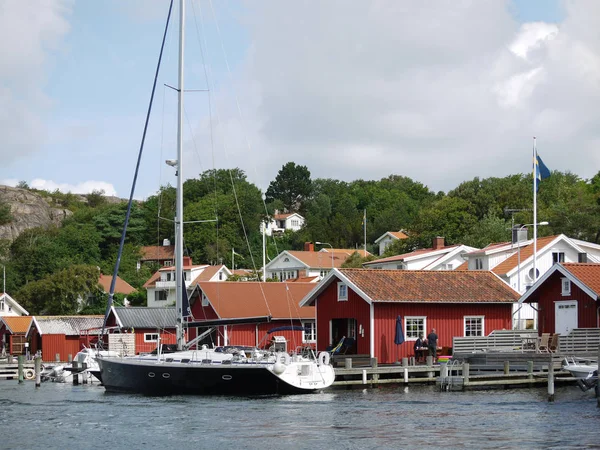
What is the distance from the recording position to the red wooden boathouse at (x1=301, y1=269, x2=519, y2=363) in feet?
161

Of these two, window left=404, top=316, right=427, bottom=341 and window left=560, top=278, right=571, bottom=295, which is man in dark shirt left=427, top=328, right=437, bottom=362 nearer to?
window left=404, top=316, right=427, bottom=341

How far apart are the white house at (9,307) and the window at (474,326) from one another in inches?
2410

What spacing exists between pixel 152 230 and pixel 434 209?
5025 cm

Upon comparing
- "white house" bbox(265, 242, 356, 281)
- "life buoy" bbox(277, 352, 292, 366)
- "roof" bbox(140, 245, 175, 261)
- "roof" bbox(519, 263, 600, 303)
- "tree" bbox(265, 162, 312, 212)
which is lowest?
"life buoy" bbox(277, 352, 292, 366)

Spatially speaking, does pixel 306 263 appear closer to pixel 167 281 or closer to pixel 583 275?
pixel 167 281

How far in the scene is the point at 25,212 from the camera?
512 feet

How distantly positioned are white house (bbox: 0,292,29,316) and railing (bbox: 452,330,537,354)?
2524 inches

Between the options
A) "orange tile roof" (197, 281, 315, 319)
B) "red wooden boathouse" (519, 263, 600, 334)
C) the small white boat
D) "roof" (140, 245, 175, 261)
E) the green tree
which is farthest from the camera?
"roof" (140, 245, 175, 261)

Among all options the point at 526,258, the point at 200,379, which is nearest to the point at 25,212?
the point at 526,258

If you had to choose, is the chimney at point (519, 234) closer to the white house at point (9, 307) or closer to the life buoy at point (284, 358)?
the life buoy at point (284, 358)

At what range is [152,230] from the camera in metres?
145

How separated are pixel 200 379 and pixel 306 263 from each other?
255 feet

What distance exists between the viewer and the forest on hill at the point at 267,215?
102000mm

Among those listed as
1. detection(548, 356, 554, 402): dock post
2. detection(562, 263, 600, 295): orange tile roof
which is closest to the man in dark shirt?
detection(562, 263, 600, 295): orange tile roof
